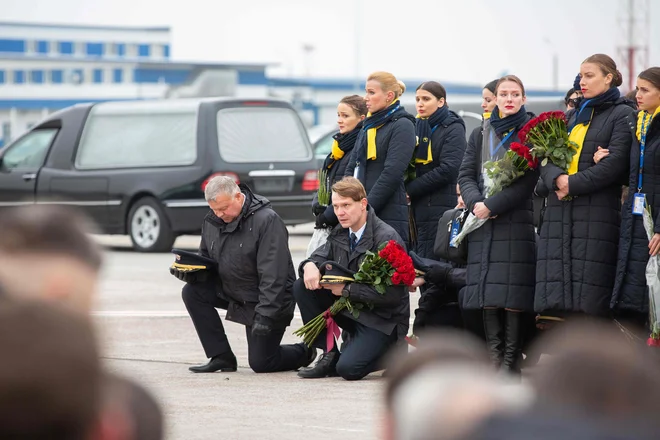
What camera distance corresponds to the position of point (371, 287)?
25.9ft

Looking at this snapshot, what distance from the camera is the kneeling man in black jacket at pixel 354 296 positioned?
7.91 m

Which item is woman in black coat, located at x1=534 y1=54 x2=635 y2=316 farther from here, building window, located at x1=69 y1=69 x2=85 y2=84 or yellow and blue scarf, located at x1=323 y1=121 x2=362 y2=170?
building window, located at x1=69 y1=69 x2=85 y2=84

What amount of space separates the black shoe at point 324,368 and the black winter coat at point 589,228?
1.48 metres

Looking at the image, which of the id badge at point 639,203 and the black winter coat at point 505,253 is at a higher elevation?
the id badge at point 639,203

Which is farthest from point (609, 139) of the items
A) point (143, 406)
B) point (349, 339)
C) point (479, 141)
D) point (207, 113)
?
point (207, 113)

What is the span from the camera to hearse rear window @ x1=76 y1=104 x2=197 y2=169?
55.8 feet

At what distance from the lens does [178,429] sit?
628cm

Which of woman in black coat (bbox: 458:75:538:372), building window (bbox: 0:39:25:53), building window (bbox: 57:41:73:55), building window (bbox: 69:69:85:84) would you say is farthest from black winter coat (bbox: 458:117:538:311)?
building window (bbox: 57:41:73:55)

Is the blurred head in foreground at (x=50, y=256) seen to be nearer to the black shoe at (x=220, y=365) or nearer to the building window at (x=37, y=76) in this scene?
the black shoe at (x=220, y=365)

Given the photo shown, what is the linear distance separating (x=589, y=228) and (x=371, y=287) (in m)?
1.39

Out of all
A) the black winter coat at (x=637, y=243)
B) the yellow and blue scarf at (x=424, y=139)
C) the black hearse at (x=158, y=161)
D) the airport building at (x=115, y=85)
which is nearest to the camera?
the black winter coat at (x=637, y=243)

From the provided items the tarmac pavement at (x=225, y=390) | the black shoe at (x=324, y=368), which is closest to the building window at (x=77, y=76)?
the tarmac pavement at (x=225, y=390)

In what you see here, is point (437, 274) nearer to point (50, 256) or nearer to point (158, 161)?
point (50, 256)

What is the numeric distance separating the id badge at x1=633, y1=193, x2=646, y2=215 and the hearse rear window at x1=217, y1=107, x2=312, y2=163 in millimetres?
9927
